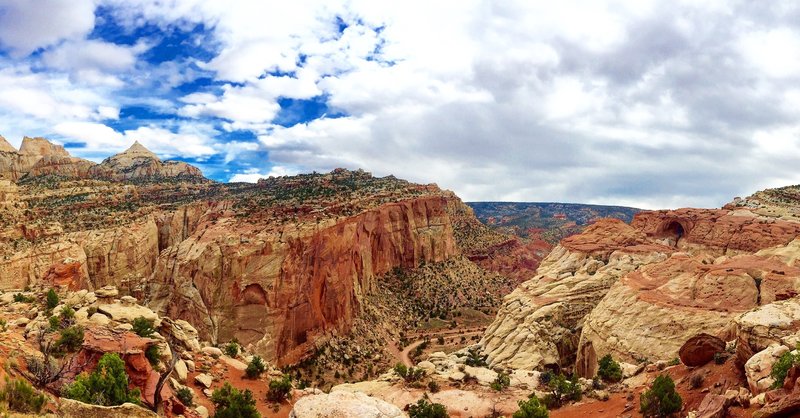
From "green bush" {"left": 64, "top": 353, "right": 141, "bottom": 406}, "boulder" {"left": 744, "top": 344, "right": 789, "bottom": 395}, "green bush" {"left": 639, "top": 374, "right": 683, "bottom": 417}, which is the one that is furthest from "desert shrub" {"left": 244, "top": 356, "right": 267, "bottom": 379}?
"boulder" {"left": 744, "top": 344, "right": 789, "bottom": 395}

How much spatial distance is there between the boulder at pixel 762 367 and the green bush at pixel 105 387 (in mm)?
24071

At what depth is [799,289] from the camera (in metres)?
32.4

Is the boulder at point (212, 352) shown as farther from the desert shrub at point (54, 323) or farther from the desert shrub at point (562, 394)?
the desert shrub at point (562, 394)

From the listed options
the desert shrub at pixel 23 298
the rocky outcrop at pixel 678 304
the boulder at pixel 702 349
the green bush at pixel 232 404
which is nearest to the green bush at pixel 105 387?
the green bush at pixel 232 404

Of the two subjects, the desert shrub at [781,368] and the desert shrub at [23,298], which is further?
the desert shrub at [23,298]

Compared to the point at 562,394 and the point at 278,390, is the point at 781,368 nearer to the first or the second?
the point at 562,394

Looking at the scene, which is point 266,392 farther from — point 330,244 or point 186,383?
point 330,244

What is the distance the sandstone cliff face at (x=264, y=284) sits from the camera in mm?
48781

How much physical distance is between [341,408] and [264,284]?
36447mm

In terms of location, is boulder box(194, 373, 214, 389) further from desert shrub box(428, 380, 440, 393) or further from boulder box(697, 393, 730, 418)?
boulder box(697, 393, 730, 418)

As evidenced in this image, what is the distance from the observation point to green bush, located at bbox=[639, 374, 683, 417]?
840 inches

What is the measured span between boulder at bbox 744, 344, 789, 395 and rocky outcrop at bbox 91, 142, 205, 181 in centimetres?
11999

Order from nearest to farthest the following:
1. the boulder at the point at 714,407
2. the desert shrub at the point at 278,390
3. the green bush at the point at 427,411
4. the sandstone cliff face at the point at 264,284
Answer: the boulder at the point at 714,407 < the green bush at the point at 427,411 < the desert shrub at the point at 278,390 < the sandstone cliff face at the point at 264,284

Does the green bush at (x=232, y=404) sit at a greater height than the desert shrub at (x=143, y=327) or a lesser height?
lesser
